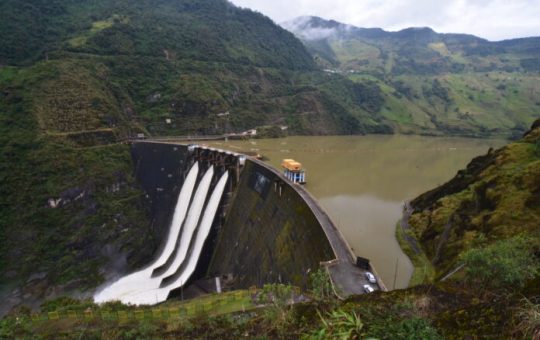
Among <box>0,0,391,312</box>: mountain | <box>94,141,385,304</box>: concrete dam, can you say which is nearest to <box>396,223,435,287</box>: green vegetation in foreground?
<box>94,141,385,304</box>: concrete dam

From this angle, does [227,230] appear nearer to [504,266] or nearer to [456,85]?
[504,266]

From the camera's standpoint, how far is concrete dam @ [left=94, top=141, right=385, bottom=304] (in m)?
18.7

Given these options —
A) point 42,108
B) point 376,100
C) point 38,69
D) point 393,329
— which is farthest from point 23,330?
point 376,100

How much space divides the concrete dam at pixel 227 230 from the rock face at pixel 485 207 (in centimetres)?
673

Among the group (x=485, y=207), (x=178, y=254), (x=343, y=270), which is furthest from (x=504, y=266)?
(x=178, y=254)

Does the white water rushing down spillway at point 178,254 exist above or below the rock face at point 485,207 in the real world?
below

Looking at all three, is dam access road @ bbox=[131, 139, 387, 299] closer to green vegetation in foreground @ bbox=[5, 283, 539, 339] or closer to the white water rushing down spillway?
green vegetation in foreground @ bbox=[5, 283, 539, 339]

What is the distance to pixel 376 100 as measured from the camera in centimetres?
10281

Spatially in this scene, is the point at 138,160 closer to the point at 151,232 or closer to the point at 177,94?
the point at 151,232

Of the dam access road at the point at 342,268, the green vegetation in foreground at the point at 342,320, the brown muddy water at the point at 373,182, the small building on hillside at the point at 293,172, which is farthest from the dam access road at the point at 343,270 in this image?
the small building on hillside at the point at 293,172

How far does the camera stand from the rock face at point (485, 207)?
53.0ft

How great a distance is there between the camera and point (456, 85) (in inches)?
4924

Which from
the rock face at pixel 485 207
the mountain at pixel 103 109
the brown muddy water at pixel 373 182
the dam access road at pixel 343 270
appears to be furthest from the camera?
the mountain at pixel 103 109

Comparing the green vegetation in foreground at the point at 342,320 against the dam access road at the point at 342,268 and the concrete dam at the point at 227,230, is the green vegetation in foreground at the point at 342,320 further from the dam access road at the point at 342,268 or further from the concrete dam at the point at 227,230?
the concrete dam at the point at 227,230
